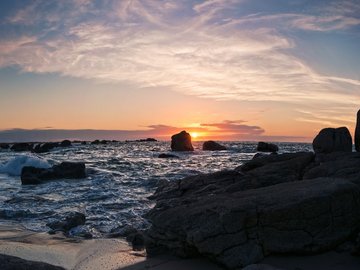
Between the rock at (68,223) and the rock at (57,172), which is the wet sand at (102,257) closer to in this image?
the rock at (68,223)

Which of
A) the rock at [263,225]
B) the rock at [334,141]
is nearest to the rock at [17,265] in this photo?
the rock at [263,225]

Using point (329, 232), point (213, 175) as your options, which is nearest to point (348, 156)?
point (213, 175)

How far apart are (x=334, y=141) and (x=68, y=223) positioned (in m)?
11.2

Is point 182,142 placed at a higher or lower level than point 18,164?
higher

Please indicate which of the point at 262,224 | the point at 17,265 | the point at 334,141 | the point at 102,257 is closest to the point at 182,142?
the point at 334,141

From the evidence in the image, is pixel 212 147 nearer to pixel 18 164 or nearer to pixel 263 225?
pixel 18 164

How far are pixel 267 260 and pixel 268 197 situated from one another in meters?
Result: 1.37

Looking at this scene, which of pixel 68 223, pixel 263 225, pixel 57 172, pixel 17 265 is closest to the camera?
pixel 17 265

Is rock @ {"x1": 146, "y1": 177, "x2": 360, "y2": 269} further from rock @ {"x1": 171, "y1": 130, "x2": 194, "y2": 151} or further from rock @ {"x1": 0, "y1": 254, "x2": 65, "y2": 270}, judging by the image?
rock @ {"x1": 171, "y1": 130, "x2": 194, "y2": 151}

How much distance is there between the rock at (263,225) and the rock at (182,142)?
206ft

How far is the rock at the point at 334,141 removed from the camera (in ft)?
55.9

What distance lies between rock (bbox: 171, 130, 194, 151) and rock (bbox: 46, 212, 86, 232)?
59197mm

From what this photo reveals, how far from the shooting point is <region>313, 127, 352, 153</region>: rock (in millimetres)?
17031

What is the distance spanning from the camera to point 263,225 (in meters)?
7.52
